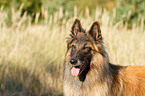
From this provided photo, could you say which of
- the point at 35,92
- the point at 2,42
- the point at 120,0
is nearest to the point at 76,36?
the point at 35,92

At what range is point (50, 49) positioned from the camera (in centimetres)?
→ 679

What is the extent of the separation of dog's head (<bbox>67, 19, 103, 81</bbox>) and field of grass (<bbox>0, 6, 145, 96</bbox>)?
2.34 metres

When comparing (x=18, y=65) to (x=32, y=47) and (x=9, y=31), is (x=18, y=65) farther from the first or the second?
(x=9, y=31)

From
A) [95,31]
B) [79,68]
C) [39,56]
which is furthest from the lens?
[39,56]

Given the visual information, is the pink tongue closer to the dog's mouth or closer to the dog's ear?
the dog's mouth

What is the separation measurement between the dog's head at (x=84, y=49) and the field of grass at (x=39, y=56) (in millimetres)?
2345

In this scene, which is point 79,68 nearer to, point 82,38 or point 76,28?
point 82,38

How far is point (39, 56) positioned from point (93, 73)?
10.6 ft

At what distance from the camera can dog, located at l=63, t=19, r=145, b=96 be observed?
11.6ft

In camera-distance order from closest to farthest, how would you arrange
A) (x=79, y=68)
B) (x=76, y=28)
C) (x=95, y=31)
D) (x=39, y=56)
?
(x=79, y=68) < (x=95, y=31) < (x=76, y=28) < (x=39, y=56)

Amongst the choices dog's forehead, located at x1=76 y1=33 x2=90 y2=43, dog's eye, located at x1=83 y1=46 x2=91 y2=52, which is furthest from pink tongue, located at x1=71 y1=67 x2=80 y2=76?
dog's forehead, located at x1=76 y1=33 x2=90 y2=43

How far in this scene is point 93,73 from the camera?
3.60 metres

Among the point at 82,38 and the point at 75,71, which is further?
the point at 82,38

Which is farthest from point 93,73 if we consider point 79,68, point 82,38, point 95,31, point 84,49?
point 95,31
